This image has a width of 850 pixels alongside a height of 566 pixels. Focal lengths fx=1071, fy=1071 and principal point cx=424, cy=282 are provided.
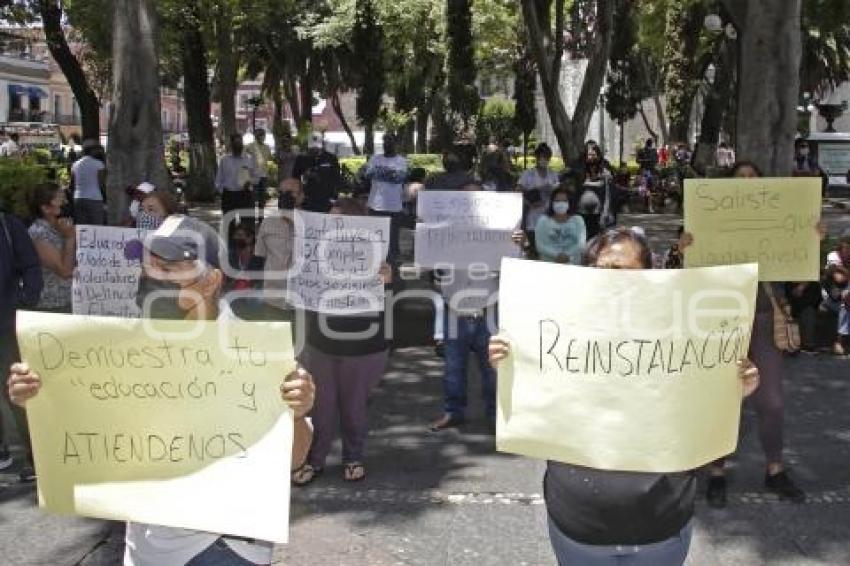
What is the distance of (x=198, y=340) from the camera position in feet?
9.35

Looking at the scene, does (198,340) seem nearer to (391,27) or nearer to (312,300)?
(312,300)

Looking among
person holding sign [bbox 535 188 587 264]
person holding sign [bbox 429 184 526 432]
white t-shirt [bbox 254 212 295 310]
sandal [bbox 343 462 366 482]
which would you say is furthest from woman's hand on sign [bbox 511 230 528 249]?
sandal [bbox 343 462 366 482]

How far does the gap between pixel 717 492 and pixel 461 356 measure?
6.73ft

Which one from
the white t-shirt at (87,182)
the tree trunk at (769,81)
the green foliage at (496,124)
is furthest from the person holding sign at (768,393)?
the green foliage at (496,124)

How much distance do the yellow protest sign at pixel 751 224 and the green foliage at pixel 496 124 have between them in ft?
93.1

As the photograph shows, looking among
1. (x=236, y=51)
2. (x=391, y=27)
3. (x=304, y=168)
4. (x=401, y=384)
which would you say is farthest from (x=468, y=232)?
(x=391, y=27)

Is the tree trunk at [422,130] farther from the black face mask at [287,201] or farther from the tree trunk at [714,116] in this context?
the black face mask at [287,201]

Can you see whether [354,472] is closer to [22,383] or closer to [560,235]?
[560,235]

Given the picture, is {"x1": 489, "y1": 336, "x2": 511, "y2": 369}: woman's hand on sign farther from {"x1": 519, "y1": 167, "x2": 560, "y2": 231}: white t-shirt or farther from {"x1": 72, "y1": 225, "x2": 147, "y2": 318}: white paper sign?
{"x1": 519, "y1": 167, "x2": 560, "y2": 231}: white t-shirt

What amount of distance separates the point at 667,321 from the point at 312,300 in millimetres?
3238

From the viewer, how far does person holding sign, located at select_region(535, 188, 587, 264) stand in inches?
300

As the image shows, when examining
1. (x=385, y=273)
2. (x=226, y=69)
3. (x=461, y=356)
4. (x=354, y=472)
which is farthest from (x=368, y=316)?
(x=226, y=69)

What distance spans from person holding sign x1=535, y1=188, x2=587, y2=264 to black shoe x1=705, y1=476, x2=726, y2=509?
2346mm

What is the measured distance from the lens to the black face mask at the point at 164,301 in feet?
9.86
